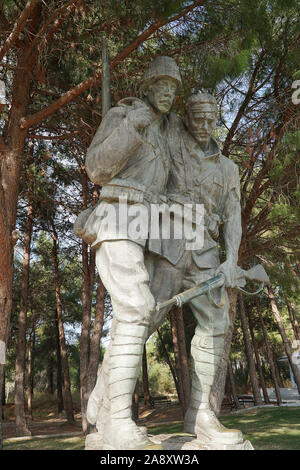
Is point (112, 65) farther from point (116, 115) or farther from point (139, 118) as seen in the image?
point (139, 118)

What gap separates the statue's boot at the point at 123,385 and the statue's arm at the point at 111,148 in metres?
0.94

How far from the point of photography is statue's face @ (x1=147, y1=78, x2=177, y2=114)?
317cm

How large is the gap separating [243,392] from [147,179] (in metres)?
27.6

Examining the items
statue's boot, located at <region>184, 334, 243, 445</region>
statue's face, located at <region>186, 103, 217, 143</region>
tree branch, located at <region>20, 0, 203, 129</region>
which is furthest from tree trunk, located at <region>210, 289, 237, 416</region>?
statue's face, located at <region>186, 103, 217, 143</region>

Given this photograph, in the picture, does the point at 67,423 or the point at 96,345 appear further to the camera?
the point at 67,423

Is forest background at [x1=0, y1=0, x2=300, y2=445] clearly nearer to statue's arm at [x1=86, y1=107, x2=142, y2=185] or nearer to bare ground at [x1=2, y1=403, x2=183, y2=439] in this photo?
statue's arm at [x1=86, y1=107, x2=142, y2=185]

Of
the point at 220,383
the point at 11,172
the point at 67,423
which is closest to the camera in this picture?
the point at 11,172

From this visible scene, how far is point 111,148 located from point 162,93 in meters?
0.65

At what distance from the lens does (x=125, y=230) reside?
9.31ft

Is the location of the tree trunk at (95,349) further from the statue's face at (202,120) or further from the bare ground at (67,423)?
the statue's face at (202,120)

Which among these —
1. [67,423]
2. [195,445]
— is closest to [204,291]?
[195,445]

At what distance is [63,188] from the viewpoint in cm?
1422
